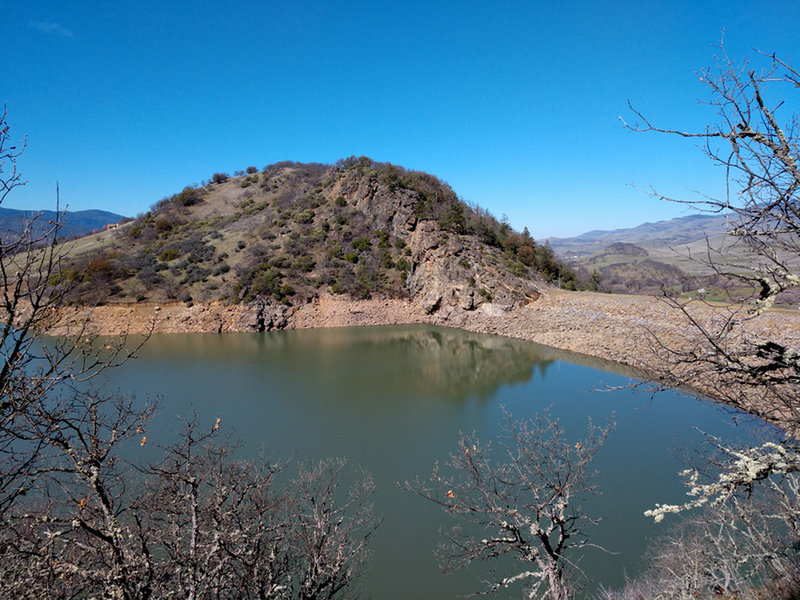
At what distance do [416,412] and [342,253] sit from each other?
2403 centimetres

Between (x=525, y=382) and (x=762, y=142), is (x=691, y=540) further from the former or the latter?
(x=525, y=382)

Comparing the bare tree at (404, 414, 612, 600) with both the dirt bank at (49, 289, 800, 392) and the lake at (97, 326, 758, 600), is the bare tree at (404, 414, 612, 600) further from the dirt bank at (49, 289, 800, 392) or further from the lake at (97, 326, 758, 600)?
the dirt bank at (49, 289, 800, 392)

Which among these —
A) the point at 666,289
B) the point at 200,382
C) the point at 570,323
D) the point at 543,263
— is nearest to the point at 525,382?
the point at 570,323

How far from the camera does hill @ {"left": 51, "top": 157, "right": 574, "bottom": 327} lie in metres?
31.2

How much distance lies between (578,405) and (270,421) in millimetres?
10149

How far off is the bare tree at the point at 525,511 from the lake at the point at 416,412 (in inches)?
15.2

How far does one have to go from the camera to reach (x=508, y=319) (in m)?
28.0

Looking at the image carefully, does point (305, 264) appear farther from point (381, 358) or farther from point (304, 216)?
point (381, 358)

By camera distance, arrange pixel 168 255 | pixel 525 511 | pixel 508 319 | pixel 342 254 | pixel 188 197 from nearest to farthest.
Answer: pixel 525 511, pixel 508 319, pixel 168 255, pixel 342 254, pixel 188 197

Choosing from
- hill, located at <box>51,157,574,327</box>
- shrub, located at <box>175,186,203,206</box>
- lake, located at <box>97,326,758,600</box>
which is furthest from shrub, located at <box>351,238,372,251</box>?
shrub, located at <box>175,186,203,206</box>

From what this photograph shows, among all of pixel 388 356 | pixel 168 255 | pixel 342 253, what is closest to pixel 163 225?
pixel 168 255

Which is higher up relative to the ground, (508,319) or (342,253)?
(342,253)

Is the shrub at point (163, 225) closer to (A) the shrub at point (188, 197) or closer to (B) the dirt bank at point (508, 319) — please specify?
(A) the shrub at point (188, 197)

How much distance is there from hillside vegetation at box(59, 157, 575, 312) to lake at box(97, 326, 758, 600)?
22.7 ft
